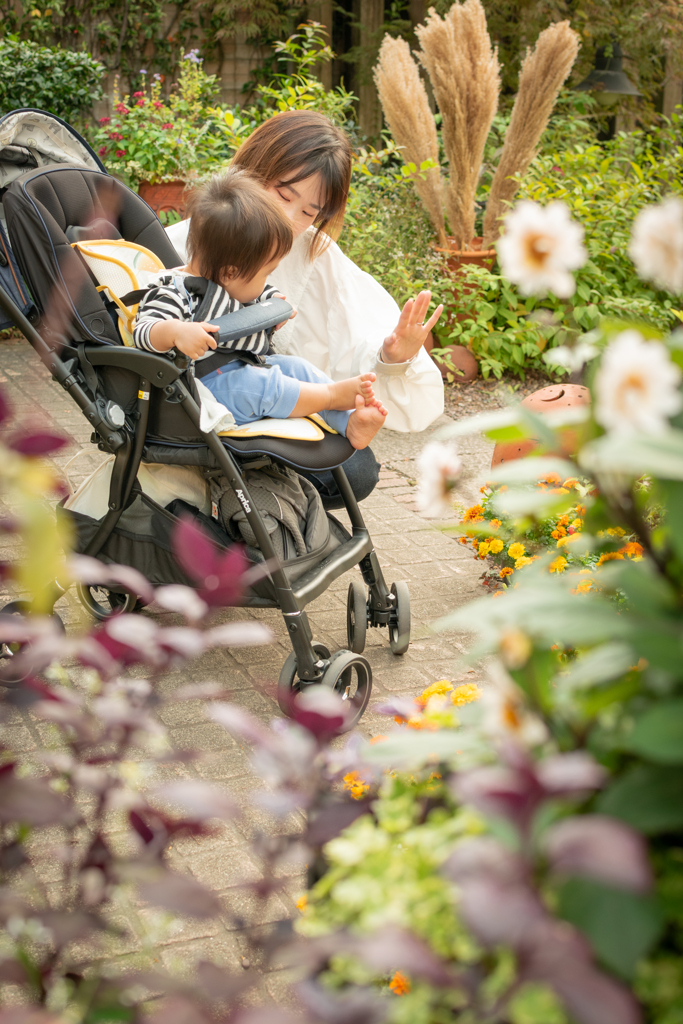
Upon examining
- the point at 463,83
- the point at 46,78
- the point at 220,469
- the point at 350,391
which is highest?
the point at 463,83

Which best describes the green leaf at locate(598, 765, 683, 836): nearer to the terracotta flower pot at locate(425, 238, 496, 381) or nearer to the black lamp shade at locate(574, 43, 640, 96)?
the terracotta flower pot at locate(425, 238, 496, 381)

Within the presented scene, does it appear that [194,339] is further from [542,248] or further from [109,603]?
[542,248]

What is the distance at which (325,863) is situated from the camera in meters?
0.82

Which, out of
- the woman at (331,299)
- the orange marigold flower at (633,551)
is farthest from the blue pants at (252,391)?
the orange marigold flower at (633,551)

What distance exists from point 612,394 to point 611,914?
31 centimetres

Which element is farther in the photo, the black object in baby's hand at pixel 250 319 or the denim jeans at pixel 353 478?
the denim jeans at pixel 353 478

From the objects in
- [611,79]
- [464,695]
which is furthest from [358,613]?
[611,79]

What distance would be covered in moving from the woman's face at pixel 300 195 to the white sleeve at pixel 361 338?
A: 0.22m

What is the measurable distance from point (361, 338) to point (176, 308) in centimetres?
67

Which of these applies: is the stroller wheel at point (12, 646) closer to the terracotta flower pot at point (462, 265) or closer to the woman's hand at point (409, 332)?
the woman's hand at point (409, 332)

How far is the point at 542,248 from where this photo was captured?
2.14 feet

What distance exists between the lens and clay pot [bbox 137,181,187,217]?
6312 mm

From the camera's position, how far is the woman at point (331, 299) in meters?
2.41

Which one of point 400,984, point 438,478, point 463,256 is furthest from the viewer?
point 463,256
